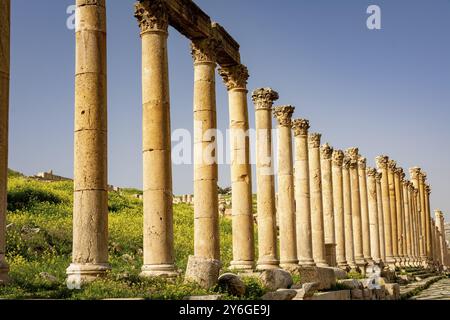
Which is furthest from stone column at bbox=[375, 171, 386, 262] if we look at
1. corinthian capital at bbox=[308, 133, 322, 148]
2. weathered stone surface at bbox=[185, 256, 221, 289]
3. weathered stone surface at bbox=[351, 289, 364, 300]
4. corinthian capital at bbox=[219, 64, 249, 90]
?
weathered stone surface at bbox=[185, 256, 221, 289]

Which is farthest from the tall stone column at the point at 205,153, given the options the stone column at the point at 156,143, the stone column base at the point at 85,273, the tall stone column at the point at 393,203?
the tall stone column at the point at 393,203

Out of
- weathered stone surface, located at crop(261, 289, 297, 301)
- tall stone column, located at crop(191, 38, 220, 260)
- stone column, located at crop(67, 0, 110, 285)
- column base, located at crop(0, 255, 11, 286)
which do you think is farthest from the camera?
tall stone column, located at crop(191, 38, 220, 260)

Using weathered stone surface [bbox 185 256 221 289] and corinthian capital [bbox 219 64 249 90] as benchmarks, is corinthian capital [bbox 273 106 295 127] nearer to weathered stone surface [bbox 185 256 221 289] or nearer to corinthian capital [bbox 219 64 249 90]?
corinthian capital [bbox 219 64 249 90]

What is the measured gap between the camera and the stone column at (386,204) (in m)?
53.3

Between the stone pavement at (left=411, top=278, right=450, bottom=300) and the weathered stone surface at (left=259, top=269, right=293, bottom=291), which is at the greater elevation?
the weathered stone surface at (left=259, top=269, right=293, bottom=291)

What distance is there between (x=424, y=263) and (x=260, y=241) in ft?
146

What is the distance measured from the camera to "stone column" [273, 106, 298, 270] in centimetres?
2939

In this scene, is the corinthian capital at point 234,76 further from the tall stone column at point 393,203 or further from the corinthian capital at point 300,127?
the tall stone column at point 393,203

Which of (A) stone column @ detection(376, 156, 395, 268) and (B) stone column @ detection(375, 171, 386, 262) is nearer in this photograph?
(B) stone column @ detection(375, 171, 386, 262)

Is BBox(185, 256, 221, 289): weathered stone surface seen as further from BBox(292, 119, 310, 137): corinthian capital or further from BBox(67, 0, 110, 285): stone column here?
BBox(292, 119, 310, 137): corinthian capital

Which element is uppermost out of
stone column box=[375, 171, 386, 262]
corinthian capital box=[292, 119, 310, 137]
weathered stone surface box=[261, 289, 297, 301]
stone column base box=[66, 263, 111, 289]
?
A: corinthian capital box=[292, 119, 310, 137]

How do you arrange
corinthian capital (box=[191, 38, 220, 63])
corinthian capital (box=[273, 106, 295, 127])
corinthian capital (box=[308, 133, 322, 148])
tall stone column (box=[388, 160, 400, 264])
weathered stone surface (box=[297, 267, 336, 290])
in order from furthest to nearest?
tall stone column (box=[388, 160, 400, 264]) < corinthian capital (box=[308, 133, 322, 148]) < corinthian capital (box=[273, 106, 295, 127]) < weathered stone surface (box=[297, 267, 336, 290]) < corinthian capital (box=[191, 38, 220, 63])

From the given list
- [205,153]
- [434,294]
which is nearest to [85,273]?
[205,153]

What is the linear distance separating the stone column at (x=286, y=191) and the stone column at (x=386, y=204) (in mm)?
24939
